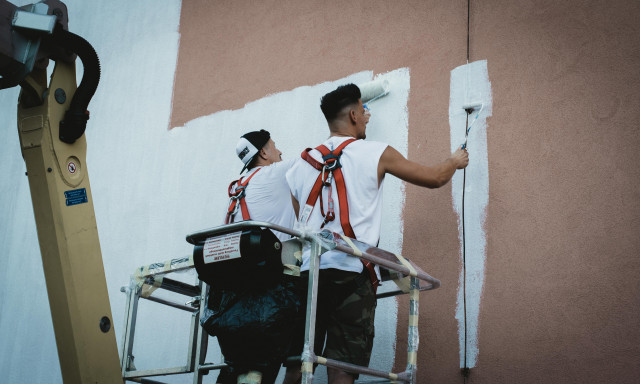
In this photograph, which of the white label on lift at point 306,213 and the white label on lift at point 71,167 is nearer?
the white label on lift at point 71,167

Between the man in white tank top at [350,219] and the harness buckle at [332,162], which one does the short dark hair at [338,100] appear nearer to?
the man in white tank top at [350,219]

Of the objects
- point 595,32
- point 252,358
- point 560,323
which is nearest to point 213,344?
point 252,358

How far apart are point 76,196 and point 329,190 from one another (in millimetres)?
1124

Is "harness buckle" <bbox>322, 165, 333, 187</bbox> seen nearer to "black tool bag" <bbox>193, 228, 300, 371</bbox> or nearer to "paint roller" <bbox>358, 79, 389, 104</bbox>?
"black tool bag" <bbox>193, 228, 300, 371</bbox>

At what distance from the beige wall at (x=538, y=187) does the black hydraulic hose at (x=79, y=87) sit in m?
2.09

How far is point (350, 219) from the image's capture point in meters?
2.91

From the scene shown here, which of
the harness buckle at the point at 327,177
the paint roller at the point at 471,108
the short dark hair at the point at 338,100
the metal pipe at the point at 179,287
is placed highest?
the short dark hair at the point at 338,100

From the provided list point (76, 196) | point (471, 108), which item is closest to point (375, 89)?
point (471, 108)

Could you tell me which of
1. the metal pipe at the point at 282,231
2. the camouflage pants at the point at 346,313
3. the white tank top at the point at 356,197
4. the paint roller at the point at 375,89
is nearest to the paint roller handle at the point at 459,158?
the white tank top at the point at 356,197

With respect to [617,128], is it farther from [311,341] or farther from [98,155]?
[98,155]

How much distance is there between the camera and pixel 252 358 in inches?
104

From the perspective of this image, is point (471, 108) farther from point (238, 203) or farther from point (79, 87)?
point (79, 87)

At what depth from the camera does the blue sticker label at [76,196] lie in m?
2.65

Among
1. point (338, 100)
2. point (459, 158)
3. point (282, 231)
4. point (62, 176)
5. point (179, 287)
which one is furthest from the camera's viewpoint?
point (179, 287)
